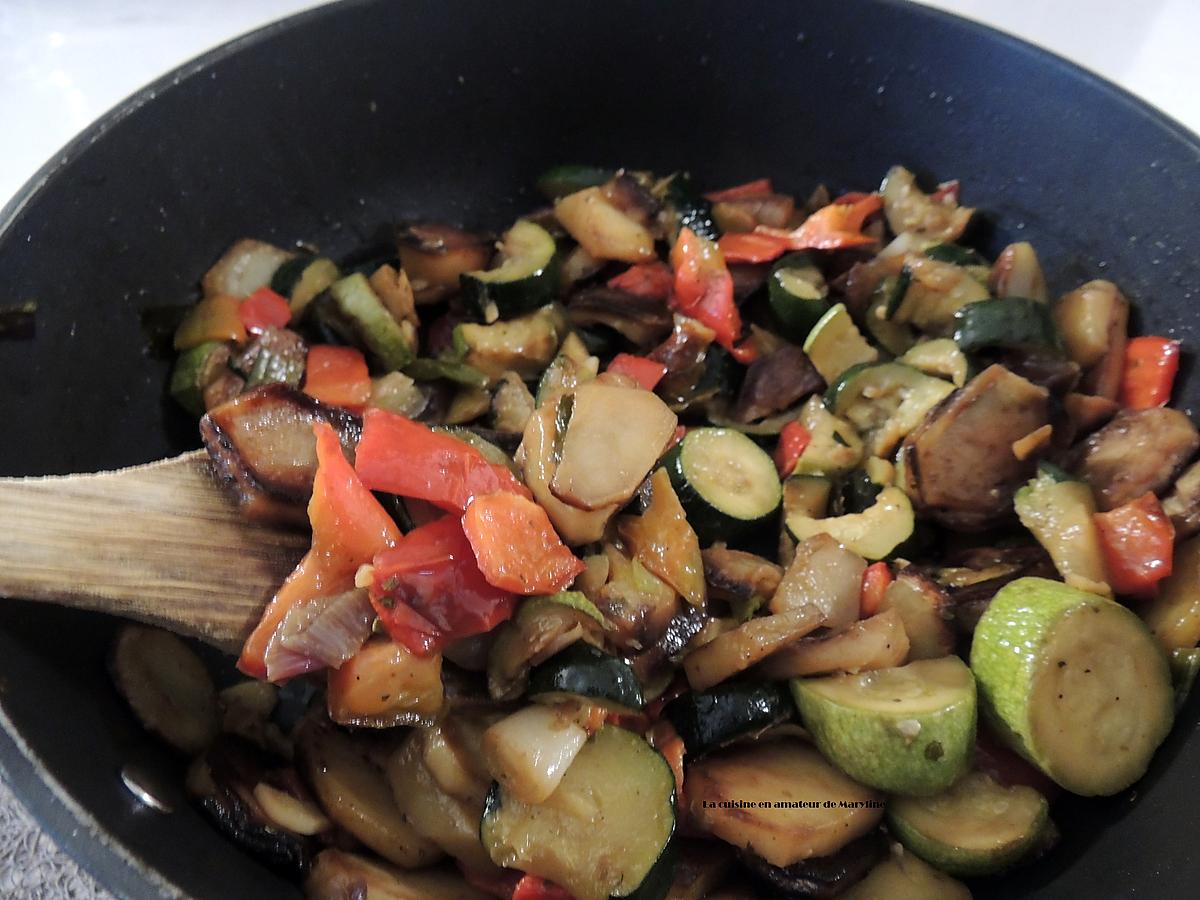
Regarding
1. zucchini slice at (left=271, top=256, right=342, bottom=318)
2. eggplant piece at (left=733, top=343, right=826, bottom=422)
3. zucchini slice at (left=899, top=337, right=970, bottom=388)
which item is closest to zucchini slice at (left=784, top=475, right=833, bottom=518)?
eggplant piece at (left=733, top=343, right=826, bottom=422)

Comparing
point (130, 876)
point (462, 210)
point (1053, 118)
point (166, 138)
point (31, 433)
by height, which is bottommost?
point (130, 876)

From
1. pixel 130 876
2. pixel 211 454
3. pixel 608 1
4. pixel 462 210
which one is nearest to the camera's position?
pixel 130 876

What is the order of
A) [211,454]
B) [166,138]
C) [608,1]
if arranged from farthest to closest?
[608,1]
[166,138]
[211,454]

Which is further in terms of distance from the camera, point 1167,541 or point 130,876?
point 1167,541

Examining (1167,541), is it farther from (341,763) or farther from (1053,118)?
(341,763)

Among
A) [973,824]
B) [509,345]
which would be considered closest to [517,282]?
[509,345]

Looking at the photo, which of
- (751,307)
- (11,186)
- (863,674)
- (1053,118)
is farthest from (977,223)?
(11,186)

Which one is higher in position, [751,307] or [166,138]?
[166,138]

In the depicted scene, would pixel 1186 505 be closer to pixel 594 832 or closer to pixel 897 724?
pixel 897 724
